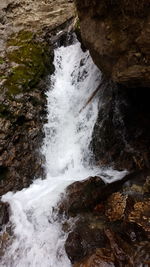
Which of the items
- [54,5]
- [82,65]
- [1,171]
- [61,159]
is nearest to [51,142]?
[61,159]

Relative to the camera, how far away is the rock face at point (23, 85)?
741 centimetres

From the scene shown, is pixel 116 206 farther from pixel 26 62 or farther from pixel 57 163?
pixel 26 62

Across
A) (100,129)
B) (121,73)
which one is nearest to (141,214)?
(121,73)

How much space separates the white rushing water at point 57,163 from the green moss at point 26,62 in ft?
1.71

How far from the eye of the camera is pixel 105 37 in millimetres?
5172

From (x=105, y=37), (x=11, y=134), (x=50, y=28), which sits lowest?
(x=11, y=134)

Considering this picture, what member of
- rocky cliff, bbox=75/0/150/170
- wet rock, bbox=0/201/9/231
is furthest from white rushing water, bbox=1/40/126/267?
rocky cliff, bbox=75/0/150/170

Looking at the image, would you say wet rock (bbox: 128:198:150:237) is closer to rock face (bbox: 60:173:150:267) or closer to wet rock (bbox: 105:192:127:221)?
rock face (bbox: 60:173:150:267)

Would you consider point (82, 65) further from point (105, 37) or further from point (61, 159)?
point (105, 37)

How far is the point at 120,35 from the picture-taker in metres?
4.93

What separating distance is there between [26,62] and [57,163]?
3.83 m

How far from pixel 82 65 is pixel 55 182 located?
4.31 metres

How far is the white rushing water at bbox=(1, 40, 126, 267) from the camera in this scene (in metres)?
5.20

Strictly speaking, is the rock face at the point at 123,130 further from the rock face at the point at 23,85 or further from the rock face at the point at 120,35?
the rock face at the point at 120,35
